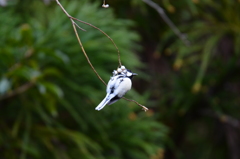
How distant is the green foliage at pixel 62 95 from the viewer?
1.19 meters

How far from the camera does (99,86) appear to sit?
1.37m

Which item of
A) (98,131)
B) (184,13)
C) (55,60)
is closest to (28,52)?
(55,60)

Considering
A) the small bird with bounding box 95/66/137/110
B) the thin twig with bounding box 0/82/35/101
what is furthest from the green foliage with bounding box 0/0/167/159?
the small bird with bounding box 95/66/137/110

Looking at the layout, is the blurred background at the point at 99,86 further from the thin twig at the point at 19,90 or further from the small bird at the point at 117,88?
the small bird at the point at 117,88

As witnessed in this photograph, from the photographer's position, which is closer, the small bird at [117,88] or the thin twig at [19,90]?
the small bird at [117,88]

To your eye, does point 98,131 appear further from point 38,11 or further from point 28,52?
point 38,11

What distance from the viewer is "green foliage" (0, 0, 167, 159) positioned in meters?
1.19

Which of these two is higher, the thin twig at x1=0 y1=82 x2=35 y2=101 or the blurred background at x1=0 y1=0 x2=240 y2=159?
the blurred background at x1=0 y1=0 x2=240 y2=159

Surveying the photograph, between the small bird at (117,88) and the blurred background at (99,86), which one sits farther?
the blurred background at (99,86)

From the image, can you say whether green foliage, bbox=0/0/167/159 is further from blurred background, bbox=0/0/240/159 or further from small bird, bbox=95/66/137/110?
small bird, bbox=95/66/137/110

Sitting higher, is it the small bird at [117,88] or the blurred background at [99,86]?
the blurred background at [99,86]

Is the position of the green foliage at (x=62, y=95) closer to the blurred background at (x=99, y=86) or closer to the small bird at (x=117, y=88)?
the blurred background at (x=99, y=86)

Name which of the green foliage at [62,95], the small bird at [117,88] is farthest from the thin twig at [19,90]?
the small bird at [117,88]

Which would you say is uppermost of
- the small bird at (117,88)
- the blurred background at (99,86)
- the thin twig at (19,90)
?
the blurred background at (99,86)
